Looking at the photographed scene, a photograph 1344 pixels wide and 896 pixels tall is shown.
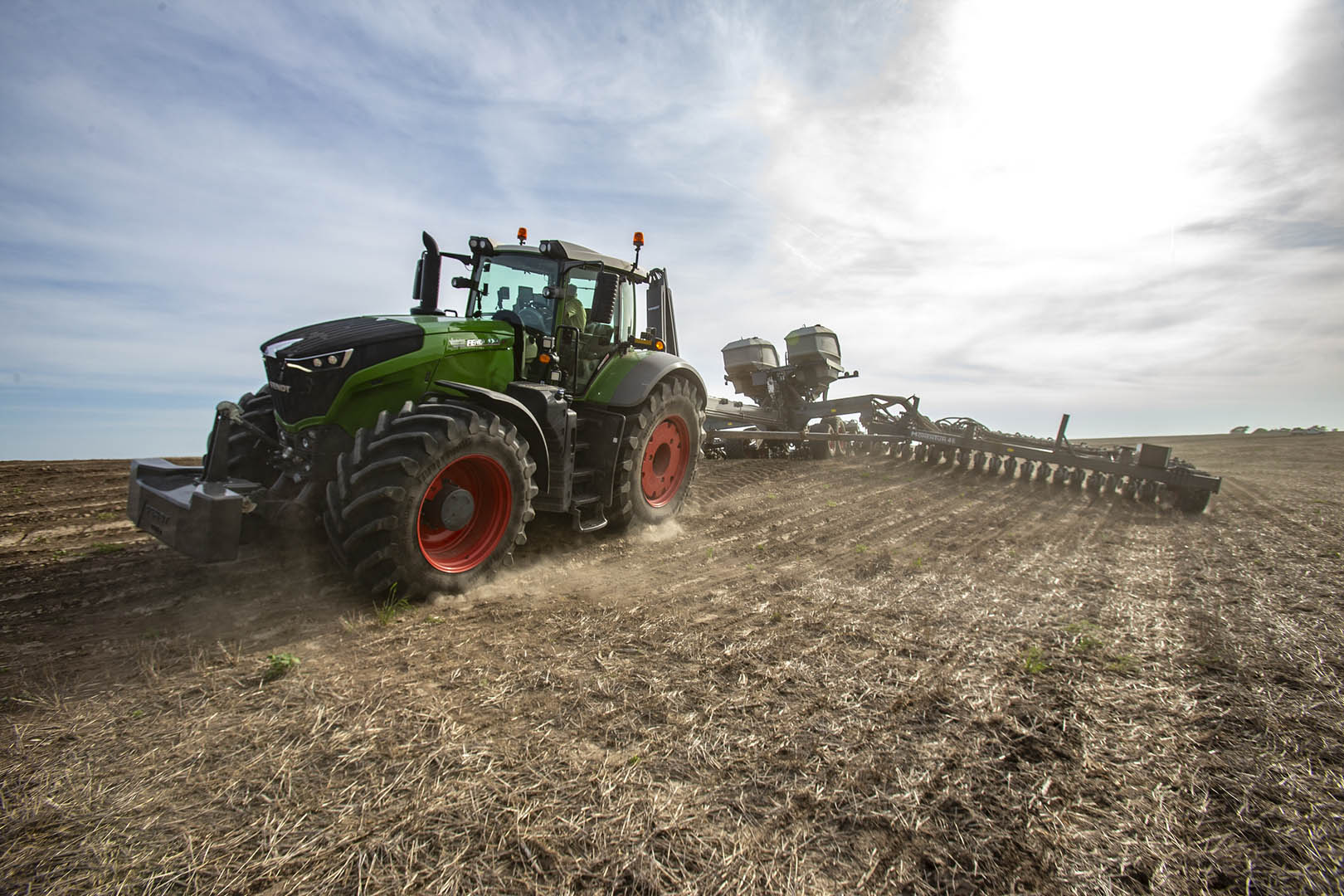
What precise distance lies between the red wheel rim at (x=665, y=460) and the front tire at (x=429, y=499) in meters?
1.97

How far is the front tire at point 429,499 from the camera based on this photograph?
3.55 metres

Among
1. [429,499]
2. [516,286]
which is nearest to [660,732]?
[429,499]

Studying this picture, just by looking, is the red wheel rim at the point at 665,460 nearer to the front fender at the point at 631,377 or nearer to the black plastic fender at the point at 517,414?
the front fender at the point at 631,377

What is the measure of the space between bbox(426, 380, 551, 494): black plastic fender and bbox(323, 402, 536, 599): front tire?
15 cm

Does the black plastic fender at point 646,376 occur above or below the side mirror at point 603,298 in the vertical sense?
below

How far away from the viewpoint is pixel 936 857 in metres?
1.81

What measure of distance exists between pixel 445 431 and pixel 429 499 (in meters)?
0.50

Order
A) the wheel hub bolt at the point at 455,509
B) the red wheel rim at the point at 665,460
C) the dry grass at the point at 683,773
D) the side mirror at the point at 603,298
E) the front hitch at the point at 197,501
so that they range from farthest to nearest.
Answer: the red wheel rim at the point at 665,460 < the side mirror at the point at 603,298 < the wheel hub bolt at the point at 455,509 < the front hitch at the point at 197,501 < the dry grass at the point at 683,773

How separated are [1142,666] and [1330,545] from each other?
5959 mm

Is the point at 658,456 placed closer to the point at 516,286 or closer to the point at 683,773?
the point at 516,286

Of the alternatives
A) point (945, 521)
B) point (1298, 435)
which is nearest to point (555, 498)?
point (945, 521)

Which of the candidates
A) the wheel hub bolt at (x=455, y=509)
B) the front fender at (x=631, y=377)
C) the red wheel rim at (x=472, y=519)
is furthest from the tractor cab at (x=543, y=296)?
the wheel hub bolt at (x=455, y=509)

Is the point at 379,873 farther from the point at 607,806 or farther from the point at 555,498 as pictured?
the point at 555,498

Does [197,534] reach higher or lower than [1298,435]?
lower
